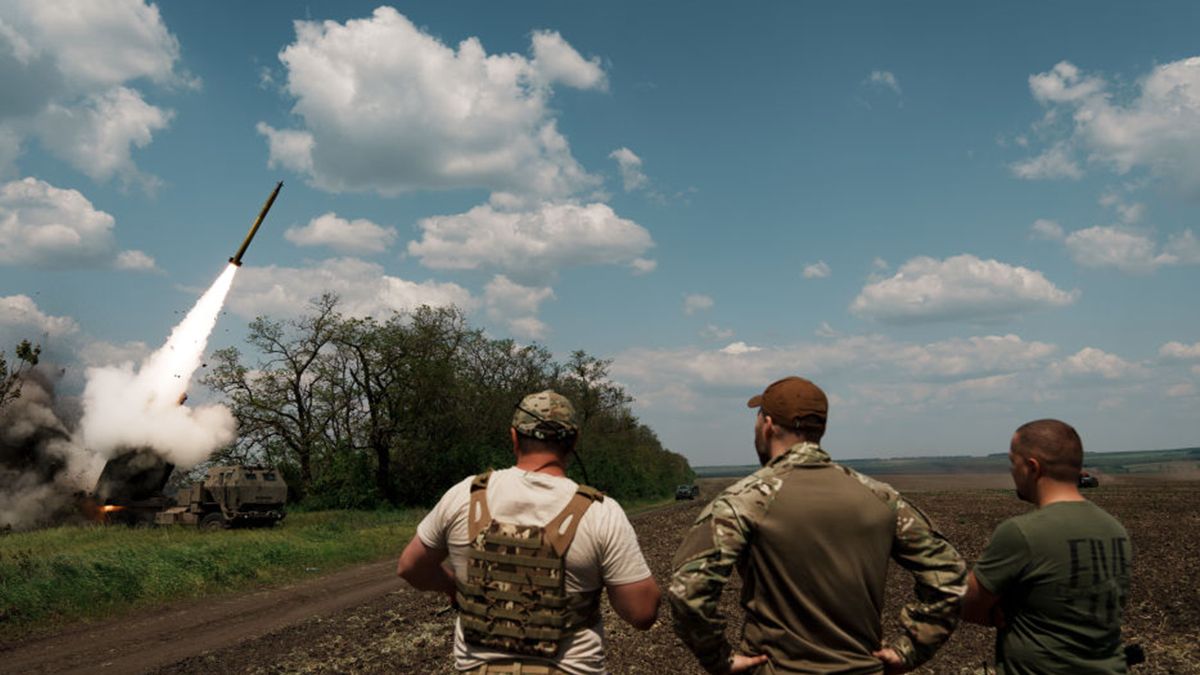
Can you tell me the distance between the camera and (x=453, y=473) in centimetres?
4903

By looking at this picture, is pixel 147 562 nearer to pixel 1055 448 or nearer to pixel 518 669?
pixel 518 669

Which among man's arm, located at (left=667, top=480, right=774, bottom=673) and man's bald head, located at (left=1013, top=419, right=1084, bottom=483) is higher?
man's bald head, located at (left=1013, top=419, right=1084, bottom=483)

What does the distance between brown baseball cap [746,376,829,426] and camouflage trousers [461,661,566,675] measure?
57.5 inches

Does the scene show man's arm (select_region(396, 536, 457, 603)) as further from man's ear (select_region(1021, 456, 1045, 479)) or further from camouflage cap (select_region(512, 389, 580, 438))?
man's ear (select_region(1021, 456, 1045, 479))

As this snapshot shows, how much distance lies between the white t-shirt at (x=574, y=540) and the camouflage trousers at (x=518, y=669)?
0.10ft

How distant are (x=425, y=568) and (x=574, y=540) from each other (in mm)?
799

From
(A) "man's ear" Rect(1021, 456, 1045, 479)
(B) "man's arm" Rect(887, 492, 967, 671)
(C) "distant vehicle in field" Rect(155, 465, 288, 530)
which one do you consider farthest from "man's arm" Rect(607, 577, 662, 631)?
(C) "distant vehicle in field" Rect(155, 465, 288, 530)

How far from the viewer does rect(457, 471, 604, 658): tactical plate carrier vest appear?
142 inches

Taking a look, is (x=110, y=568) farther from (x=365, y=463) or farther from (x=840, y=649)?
(x=365, y=463)

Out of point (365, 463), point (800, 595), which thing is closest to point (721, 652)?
point (800, 595)

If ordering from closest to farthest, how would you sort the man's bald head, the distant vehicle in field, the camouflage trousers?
the camouflage trousers < the man's bald head < the distant vehicle in field

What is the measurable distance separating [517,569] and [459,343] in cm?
4912

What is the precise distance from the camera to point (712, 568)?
138 inches

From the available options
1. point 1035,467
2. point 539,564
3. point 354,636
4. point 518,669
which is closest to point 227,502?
point 354,636
